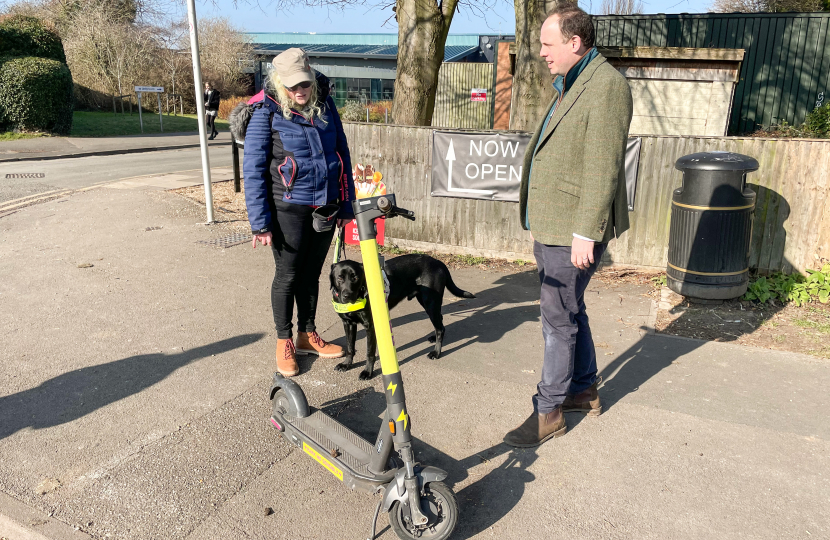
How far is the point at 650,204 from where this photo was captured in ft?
21.9

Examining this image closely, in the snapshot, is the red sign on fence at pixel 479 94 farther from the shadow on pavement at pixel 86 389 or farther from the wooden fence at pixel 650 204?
the shadow on pavement at pixel 86 389

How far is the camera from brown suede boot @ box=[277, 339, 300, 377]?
167 inches

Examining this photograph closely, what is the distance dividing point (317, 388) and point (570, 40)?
267 cm

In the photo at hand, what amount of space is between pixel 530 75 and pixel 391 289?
4462 millimetres

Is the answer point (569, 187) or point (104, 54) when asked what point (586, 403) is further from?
point (104, 54)

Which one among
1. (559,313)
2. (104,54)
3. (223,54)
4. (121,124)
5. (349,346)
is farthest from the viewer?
(223,54)

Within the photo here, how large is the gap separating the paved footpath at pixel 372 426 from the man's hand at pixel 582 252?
110 cm

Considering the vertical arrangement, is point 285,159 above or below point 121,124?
below

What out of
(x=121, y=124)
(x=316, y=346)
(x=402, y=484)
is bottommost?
(x=316, y=346)

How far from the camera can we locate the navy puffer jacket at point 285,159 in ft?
12.7

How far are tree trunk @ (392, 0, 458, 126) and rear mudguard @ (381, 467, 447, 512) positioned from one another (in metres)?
6.59

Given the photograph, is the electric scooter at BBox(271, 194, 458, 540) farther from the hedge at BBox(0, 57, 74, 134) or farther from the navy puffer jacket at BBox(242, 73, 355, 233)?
the hedge at BBox(0, 57, 74, 134)

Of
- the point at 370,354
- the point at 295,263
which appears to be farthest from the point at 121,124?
the point at 370,354

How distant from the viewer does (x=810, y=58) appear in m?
15.9
